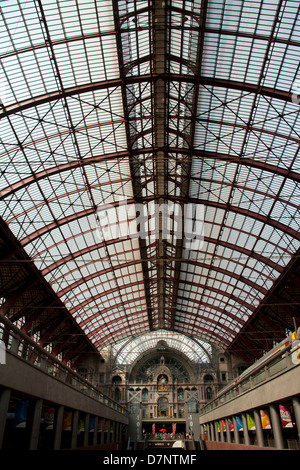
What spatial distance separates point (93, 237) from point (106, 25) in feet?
83.0

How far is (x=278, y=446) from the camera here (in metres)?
20.3

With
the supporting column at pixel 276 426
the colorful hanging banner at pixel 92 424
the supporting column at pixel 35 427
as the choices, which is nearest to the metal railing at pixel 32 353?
the supporting column at pixel 35 427

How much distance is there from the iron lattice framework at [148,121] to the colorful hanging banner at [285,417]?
20006 mm

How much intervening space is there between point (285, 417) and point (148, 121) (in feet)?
80.4

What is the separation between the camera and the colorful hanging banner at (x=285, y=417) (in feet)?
65.9

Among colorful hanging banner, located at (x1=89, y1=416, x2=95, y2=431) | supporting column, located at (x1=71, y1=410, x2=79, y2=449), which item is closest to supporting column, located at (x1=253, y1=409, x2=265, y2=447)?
supporting column, located at (x1=71, y1=410, x2=79, y2=449)

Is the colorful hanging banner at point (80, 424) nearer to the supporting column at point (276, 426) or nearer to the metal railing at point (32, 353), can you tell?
the metal railing at point (32, 353)

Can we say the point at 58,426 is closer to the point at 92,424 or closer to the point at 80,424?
the point at 80,424

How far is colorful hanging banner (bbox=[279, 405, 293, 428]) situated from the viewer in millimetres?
20078

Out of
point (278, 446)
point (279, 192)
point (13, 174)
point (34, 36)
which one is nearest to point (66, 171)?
point (13, 174)

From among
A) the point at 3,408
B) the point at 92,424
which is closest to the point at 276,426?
the point at 3,408

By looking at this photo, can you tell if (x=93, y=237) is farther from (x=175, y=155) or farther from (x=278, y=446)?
(x=278, y=446)

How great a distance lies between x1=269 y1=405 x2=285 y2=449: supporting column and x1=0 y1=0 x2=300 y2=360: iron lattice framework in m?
20.0
